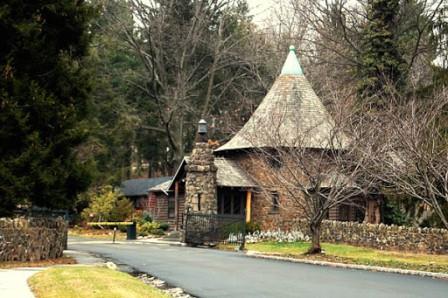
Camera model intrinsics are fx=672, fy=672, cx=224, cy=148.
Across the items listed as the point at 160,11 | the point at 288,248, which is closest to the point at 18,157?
the point at 288,248

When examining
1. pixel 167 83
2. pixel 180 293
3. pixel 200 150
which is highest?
pixel 167 83

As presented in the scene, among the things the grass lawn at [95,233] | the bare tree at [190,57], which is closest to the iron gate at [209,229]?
the grass lawn at [95,233]

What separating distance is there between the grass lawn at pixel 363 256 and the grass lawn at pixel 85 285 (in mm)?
9585

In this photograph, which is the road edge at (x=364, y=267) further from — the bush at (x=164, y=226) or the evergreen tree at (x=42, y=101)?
the bush at (x=164, y=226)

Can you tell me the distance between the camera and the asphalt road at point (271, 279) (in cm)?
1423

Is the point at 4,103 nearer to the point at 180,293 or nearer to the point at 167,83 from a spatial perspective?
the point at 180,293

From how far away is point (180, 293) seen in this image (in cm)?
1413

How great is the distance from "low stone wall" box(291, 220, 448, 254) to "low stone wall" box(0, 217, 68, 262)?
1381 cm

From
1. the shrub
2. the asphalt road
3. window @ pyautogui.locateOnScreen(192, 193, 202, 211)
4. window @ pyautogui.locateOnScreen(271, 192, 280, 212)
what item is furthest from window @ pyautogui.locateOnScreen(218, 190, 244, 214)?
the asphalt road

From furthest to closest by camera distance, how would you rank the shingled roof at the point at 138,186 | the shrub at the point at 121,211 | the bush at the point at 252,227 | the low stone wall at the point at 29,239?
the shingled roof at the point at 138,186 → the shrub at the point at 121,211 → the bush at the point at 252,227 → the low stone wall at the point at 29,239

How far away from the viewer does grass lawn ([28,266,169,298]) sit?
12.1 m

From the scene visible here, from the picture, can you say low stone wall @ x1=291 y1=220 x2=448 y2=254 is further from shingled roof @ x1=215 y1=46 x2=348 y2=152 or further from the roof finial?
the roof finial

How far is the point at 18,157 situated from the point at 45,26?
4.30 meters

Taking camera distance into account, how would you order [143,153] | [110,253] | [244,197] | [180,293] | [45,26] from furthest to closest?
[143,153], [244,197], [110,253], [45,26], [180,293]
